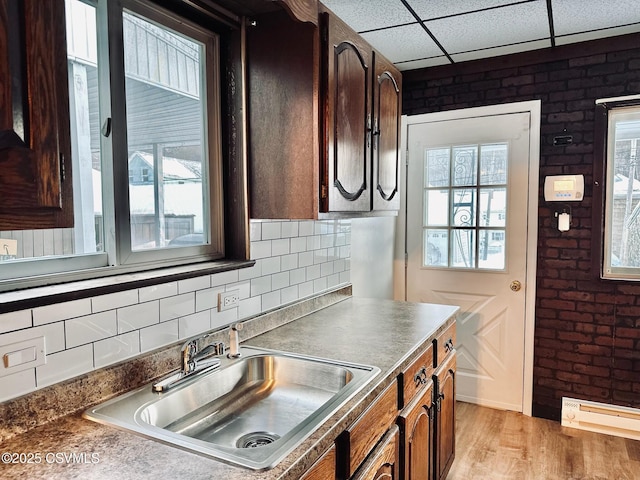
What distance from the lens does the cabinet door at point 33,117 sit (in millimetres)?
662

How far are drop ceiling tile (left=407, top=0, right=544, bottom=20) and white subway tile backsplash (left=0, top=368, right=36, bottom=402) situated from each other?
2201mm

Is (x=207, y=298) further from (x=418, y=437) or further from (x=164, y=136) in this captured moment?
(x=418, y=437)

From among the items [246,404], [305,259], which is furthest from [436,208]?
[246,404]

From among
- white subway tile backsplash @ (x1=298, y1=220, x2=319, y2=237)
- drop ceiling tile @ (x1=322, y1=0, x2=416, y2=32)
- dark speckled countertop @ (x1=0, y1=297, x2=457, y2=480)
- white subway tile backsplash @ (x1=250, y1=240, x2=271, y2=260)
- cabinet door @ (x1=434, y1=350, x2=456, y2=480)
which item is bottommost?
cabinet door @ (x1=434, y1=350, x2=456, y2=480)

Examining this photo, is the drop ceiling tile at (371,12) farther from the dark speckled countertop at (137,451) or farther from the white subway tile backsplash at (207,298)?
the dark speckled countertop at (137,451)

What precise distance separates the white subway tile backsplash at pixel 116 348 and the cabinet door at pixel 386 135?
126 cm

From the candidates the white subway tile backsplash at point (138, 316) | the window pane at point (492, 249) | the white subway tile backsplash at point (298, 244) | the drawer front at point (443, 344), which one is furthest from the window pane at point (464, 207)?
the white subway tile backsplash at point (138, 316)

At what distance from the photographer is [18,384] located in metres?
1.06

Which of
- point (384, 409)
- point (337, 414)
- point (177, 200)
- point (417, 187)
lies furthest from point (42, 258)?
point (417, 187)

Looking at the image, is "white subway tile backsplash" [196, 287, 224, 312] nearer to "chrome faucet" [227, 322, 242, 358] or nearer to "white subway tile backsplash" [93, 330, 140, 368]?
"chrome faucet" [227, 322, 242, 358]

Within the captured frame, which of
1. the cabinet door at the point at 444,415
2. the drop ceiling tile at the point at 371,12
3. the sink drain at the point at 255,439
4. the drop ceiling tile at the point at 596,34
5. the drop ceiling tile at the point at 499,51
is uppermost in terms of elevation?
the drop ceiling tile at the point at 499,51

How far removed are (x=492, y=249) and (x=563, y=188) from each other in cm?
61

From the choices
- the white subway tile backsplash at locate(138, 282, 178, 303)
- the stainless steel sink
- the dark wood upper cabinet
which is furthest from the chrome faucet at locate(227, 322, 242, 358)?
the dark wood upper cabinet

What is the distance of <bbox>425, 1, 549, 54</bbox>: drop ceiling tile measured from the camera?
236cm
